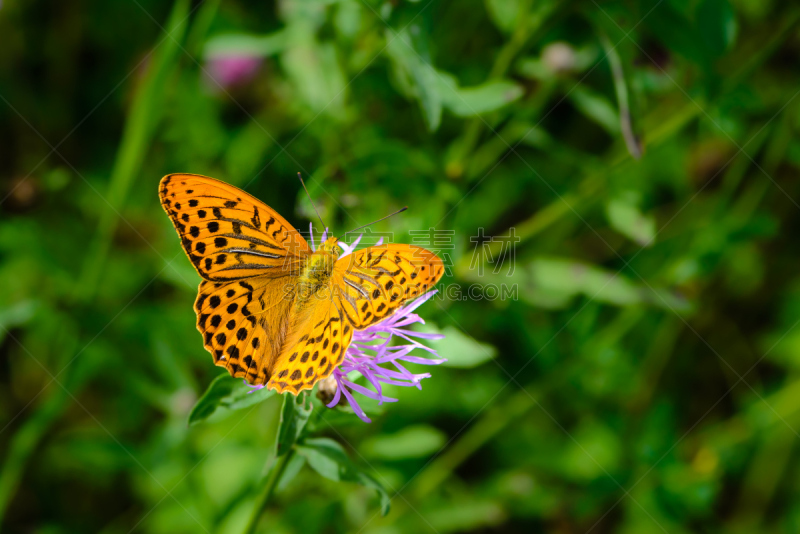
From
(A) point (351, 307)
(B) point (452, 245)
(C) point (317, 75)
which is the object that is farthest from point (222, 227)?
(C) point (317, 75)

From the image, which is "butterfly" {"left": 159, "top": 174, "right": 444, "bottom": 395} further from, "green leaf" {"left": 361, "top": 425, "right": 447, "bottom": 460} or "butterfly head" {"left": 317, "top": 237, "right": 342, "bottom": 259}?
"green leaf" {"left": 361, "top": 425, "right": 447, "bottom": 460}

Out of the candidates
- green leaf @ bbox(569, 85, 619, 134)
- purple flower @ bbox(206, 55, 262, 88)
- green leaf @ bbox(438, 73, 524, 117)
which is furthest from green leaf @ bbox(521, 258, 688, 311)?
purple flower @ bbox(206, 55, 262, 88)

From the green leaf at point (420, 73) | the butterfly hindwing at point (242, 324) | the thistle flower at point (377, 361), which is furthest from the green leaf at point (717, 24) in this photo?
the butterfly hindwing at point (242, 324)

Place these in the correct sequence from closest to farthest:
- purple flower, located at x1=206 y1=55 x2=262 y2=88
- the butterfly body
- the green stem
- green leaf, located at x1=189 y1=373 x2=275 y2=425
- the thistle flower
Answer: green leaf, located at x1=189 y1=373 x2=275 y2=425 → the thistle flower → the butterfly body → the green stem → purple flower, located at x1=206 y1=55 x2=262 y2=88

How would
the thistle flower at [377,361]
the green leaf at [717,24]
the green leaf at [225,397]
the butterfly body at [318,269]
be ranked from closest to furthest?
the green leaf at [225,397]
the thistle flower at [377,361]
the butterfly body at [318,269]
the green leaf at [717,24]

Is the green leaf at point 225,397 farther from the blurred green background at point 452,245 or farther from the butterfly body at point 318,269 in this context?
the blurred green background at point 452,245

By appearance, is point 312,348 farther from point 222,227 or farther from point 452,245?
point 452,245

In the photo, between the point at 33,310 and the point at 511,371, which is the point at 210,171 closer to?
the point at 33,310

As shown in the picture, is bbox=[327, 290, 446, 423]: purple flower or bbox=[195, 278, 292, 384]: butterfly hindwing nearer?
bbox=[195, 278, 292, 384]: butterfly hindwing
